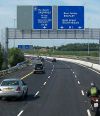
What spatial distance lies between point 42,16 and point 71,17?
3.94 meters

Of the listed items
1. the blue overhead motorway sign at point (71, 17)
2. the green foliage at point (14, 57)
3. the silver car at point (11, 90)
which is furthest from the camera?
the green foliage at point (14, 57)

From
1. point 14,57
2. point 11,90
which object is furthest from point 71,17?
point 11,90

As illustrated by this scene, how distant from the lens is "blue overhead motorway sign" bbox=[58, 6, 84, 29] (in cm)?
5919

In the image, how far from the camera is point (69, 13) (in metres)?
59.5

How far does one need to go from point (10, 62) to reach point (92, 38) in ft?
94.3

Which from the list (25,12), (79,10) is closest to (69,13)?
(79,10)

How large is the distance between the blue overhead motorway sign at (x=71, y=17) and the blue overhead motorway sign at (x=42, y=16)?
138 cm

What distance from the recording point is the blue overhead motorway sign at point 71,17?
59188 millimetres

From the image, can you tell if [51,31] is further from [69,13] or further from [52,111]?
[52,111]

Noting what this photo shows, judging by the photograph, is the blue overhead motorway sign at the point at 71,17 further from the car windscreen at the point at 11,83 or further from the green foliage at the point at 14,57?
the car windscreen at the point at 11,83

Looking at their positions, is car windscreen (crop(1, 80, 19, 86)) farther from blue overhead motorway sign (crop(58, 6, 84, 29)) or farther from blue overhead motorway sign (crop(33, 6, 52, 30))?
blue overhead motorway sign (crop(33, 6, 52, 30))

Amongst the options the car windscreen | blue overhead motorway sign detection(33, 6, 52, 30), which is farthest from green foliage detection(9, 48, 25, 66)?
the car windscreen

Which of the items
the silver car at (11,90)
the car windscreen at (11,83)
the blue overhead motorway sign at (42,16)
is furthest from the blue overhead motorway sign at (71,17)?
the silver car at (11,90)

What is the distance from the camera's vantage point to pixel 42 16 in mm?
60000
